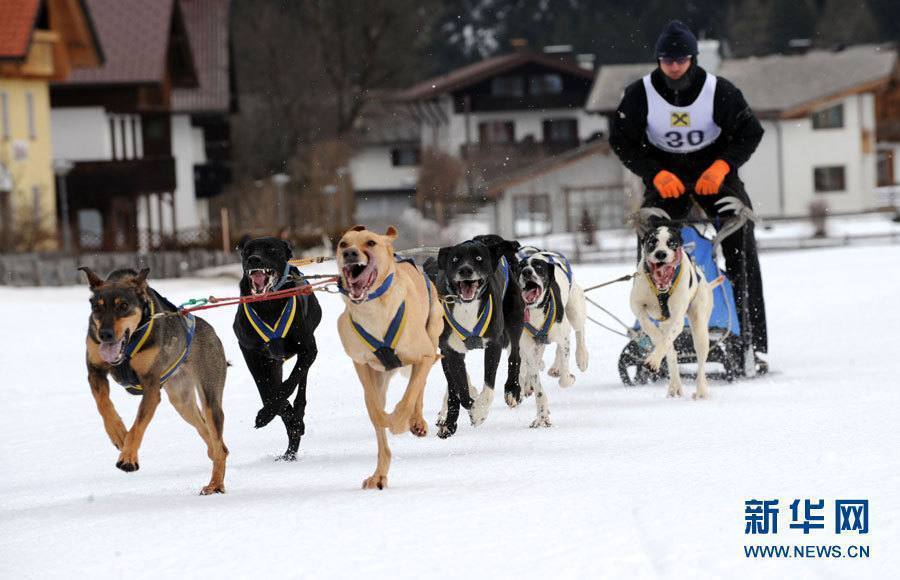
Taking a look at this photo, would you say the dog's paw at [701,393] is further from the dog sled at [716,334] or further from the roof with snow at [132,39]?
the roof with snow at [132,39]

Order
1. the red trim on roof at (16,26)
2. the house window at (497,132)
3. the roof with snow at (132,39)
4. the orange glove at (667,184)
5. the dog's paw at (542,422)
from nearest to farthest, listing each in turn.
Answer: the dog's paw at (542,422), the orange glove at (667,184), the red trim on roof at (16,26), the roof with snow at (132,39), the house window at (497,132)

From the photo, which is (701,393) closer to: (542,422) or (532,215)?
(542,422)

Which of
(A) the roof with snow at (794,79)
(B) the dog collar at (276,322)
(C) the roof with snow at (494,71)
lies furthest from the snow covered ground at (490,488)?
(C) the roof with snow at (494,71)

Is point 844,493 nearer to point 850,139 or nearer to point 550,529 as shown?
point 550,529

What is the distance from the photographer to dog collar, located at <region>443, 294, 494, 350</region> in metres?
7.46

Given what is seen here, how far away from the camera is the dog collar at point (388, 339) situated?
255 inches

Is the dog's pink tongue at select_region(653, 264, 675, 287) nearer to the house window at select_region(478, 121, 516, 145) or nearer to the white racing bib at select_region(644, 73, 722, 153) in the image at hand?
the white racing bib at select_region(644, 73, 722, 153)

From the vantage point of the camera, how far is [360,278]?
20.6 feet

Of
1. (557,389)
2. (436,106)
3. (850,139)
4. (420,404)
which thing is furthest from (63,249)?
(436,106)

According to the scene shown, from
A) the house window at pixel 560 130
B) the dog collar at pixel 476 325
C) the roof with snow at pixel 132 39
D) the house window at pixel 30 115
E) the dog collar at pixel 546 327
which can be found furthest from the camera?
the house window at pixel 560 130

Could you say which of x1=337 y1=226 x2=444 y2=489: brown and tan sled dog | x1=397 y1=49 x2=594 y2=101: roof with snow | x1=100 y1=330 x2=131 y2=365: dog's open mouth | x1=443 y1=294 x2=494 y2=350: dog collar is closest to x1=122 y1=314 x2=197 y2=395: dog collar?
x1=100 y1=330 x2=131 y2=365: dog's open mouth

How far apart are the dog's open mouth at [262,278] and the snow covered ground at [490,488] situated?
0.82 metres

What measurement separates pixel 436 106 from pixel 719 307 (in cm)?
5862

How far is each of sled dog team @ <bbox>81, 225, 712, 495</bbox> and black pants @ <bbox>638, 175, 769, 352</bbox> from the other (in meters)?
0.81
